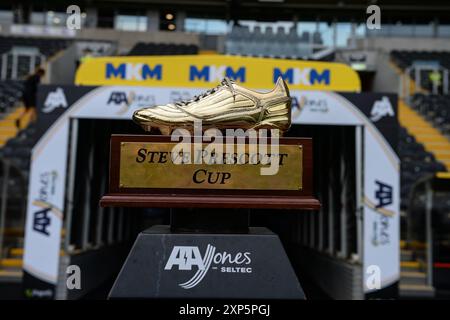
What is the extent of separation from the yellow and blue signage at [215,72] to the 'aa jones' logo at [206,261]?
3755 millimetres

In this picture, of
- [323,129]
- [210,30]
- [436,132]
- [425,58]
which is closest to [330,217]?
[323,129]

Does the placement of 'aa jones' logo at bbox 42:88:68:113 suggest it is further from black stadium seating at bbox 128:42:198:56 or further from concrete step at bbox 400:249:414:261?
black stadium seating at bbox 128:42:198:56

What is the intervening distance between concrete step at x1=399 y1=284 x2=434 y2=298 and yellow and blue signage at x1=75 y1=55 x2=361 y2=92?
10.4 feet

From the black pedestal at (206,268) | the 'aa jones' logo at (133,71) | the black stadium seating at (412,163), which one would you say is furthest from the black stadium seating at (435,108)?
the black pedestal at (206,268)

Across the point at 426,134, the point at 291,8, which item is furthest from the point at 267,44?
the point at 291,8

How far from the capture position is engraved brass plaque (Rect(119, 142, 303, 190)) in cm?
291

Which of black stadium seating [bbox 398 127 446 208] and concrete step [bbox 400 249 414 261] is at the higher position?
black stadium seating [bbox 398 127 446 208]

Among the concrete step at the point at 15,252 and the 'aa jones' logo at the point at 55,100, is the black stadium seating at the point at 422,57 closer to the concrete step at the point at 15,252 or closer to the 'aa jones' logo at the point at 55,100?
the 'aa jones' logo at the point at 55,100

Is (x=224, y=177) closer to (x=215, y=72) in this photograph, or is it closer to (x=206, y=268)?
(x=206, y=268)

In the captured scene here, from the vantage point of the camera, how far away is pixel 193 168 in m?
2.92

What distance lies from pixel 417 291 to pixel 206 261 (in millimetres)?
5347

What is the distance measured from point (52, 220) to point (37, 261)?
1.74 ft

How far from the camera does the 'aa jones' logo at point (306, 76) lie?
638 centimetres

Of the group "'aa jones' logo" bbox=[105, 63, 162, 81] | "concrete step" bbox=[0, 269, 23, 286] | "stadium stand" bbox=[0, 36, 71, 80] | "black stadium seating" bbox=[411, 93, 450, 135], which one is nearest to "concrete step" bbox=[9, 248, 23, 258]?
"concrete step" bbox=[0, 269, 23, 286]
